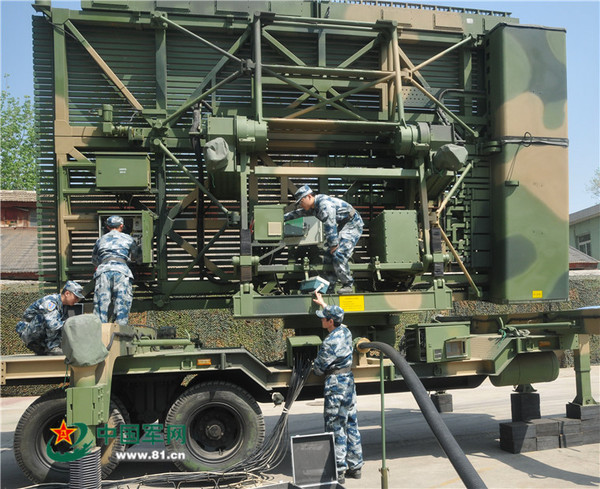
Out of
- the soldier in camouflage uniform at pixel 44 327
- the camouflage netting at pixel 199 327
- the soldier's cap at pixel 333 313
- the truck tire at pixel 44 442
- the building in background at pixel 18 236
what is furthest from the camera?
the building in background at pixel 18 236

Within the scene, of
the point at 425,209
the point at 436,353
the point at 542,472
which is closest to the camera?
the point at 542,472

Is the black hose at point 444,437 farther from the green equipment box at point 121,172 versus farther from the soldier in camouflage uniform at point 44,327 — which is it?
the green equipment box at point 121,172

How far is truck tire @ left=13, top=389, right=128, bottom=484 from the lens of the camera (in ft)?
17.5

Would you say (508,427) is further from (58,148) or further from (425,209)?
(58,148)

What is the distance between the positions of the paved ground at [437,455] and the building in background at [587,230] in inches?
675

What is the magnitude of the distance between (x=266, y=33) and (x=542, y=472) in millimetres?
5815

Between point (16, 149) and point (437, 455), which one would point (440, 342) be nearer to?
point (437, 455)

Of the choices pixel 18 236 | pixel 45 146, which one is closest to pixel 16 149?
pixel 18 236

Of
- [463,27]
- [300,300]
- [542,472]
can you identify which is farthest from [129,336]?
[463,27]

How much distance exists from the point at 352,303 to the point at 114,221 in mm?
2851

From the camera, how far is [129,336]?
5348 millimetres

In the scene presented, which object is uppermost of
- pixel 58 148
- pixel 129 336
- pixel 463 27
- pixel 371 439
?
pixel 463 27

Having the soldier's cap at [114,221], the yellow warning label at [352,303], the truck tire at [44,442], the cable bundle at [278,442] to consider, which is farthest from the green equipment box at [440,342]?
the soldier's cap at [114,221]

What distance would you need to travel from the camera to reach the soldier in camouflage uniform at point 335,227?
6180 millimetres
